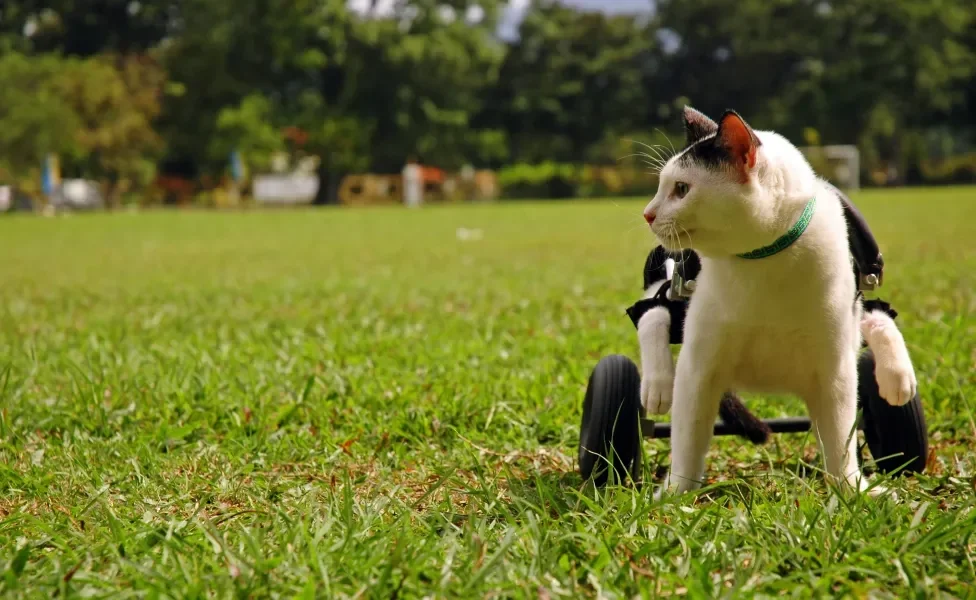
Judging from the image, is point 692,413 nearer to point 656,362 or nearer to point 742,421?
point 656,362

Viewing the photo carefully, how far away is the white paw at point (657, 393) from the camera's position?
244 cm

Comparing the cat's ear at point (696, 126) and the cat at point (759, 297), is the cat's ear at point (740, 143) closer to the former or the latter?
the cat at point (759, 297)

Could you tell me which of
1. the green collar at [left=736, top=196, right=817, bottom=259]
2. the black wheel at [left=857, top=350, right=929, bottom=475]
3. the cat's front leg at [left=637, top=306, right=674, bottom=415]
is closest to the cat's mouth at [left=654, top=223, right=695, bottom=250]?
the green collar at [left=736, top=196, right=817, bottom=259]

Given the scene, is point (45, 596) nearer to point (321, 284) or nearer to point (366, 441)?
point (366, 441)

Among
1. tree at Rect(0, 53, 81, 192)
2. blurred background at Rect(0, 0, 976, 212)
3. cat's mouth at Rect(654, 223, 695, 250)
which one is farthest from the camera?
blurred background at Rect(0, 0, 976, 212)

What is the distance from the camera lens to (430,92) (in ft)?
158

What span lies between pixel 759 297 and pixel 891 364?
48 centimetres

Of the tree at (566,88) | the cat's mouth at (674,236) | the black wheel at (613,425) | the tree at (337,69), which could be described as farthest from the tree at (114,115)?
the cat's mouth at (674,236)

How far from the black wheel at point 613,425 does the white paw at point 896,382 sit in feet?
2.01

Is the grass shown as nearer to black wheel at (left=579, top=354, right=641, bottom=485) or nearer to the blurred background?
black wheel at (left=579, top=354, right=641, bottom=485)

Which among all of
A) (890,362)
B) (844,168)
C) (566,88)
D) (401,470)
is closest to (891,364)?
(890,362)

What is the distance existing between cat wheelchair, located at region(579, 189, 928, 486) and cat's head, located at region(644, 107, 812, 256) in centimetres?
27

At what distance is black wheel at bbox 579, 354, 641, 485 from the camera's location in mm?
2480

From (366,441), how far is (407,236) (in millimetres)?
14287
